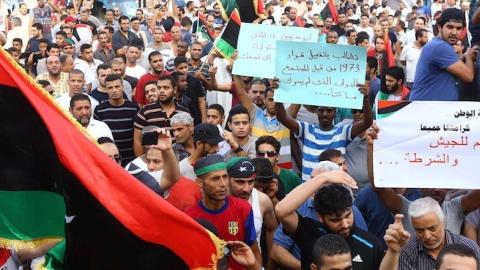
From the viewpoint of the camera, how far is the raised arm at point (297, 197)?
504 centimetres

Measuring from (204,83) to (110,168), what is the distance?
220 inches

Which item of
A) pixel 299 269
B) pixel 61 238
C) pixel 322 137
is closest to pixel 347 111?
pixel 322 137

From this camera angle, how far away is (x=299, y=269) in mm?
5203

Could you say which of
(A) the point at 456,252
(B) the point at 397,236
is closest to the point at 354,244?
(B) the point at 397,236

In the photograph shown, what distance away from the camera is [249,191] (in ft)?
18.7

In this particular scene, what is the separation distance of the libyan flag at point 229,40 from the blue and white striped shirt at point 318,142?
2491 mm

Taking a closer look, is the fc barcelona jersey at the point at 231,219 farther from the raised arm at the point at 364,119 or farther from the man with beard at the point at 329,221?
the raised arm at the point at 364,119

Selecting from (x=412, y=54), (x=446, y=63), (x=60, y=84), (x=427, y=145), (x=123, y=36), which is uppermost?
(x=446, y=63)

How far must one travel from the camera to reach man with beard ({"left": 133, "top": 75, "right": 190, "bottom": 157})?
813 cm

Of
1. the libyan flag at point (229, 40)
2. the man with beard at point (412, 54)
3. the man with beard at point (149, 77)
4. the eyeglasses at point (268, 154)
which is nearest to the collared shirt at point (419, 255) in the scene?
the eyeglasses at point (268, 154)

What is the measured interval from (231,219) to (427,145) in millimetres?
1359

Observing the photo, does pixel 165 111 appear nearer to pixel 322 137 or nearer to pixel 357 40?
pixel 322 137

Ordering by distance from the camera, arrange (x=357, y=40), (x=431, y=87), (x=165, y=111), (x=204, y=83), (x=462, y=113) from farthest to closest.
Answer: (x=357, y=40), (x=204, y=83), (x=165, y=111), (x=431, y=87), (x=462, y=113)

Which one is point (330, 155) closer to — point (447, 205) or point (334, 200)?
point (447, 205)
